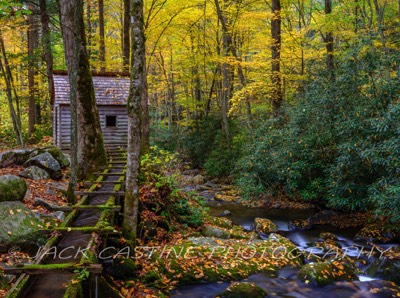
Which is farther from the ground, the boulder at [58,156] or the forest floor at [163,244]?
the boulder at [58,156]

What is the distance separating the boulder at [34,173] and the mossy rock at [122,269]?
595 cm

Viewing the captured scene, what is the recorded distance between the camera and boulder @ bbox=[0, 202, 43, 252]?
615 centimetres

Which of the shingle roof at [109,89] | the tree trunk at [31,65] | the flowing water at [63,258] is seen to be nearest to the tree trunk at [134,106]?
the flowing water at [63,258]

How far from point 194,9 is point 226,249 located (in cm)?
1727

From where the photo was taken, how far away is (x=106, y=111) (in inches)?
717

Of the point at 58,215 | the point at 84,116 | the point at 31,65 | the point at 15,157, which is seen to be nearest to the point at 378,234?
the point at 58,215

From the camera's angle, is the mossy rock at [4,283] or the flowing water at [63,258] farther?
the mossy rock at [4,283]

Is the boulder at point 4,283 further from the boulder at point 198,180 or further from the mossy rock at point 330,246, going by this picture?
the boulder at point 198,180

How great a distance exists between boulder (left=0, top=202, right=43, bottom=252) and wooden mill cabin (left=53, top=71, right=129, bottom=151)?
11107 millimetres

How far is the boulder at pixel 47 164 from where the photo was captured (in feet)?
37.3

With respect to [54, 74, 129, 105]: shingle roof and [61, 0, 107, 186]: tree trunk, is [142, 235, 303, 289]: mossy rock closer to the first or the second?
[61, 0, 107, 186]: tree trunk

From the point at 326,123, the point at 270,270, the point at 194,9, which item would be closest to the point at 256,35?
the point at 194,9

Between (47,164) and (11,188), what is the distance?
4168mm

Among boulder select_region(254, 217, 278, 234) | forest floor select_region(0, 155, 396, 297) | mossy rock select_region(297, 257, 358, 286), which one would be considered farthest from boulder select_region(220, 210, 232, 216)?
mossy rock select_region(297, 257, 358, 286)
